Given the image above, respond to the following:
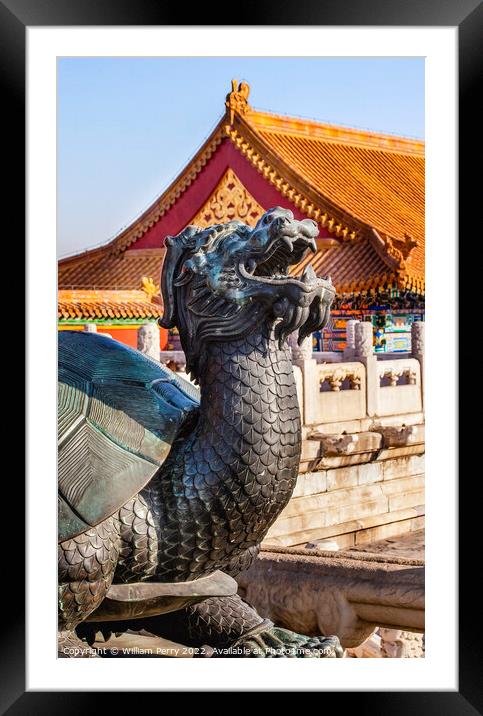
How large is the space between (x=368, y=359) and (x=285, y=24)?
20.3 feet

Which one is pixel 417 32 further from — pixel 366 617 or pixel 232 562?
pixel 366 617

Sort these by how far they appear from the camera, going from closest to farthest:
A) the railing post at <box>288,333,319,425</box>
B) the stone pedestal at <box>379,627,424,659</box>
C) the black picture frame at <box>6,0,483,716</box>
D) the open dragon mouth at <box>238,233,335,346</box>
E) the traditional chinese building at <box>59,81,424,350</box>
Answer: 1. the black picture frame at <box>6,0,483,716</box>
2. the open dragon mouth at <box>238,233,335,346</box>
3. the stone pedestal at <box>379,627,424,659</box>
4. the railing post at <box>288,333,319,425</box>
5. the traditional chinese building at <box>59,81,424,350</box>

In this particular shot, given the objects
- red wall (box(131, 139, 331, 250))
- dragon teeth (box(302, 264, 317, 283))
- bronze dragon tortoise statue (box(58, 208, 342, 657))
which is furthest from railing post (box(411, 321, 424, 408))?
dragon teeth (box(302, 264, 317, 283))

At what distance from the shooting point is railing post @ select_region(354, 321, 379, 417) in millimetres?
9602

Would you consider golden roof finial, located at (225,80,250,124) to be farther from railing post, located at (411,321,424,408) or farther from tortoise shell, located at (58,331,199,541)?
tortoise shell, located at (58,331,199,541)

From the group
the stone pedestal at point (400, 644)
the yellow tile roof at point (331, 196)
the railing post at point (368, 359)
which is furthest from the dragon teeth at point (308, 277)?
the yellow tile roof at point (331, 196)

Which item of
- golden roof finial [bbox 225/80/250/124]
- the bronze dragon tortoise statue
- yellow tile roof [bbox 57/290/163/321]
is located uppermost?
golden roof finial [bbox 225/80/250/124]

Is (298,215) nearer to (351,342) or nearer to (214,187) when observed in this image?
(214,187)

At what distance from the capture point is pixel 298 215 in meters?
14.3

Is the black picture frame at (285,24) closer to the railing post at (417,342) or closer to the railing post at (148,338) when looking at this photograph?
the railing post at (148,338)

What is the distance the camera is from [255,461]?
12.5 ft

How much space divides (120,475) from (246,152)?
11183 millimetres

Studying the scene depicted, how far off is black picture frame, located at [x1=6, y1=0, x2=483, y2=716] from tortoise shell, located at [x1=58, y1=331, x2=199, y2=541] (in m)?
0.25

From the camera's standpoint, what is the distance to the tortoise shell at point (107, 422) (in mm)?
3707
